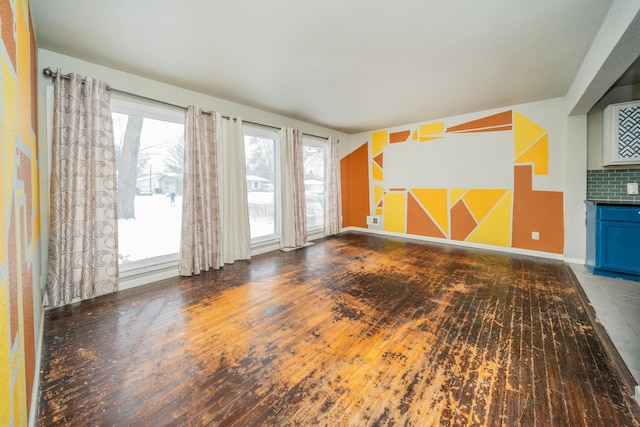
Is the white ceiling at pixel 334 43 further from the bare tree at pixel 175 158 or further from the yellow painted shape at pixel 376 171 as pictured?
the yellow painted shape at pixel 376 171

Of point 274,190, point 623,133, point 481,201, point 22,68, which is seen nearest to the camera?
point 22,68

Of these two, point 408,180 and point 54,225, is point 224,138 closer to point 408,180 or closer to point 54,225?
point 54,225

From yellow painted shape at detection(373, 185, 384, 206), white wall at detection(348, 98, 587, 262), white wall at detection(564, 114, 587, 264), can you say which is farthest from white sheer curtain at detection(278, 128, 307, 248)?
white wall at detection(564, 114, 587, 264)

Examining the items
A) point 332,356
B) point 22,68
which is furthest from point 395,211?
point 22,68

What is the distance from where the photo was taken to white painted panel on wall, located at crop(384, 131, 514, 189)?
4598mm

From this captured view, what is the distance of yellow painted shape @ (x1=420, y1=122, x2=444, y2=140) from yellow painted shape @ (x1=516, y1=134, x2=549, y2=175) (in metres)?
1.50

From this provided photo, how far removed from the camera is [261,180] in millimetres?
4723

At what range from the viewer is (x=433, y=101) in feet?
13.6

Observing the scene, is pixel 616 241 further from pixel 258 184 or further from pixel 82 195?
pixel 82 195

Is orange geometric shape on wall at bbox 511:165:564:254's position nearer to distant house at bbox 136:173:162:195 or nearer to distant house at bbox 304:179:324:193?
distant house at bbox 304:179:324:193

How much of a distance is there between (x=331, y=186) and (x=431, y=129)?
93.5 inches

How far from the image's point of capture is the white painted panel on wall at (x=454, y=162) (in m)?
4.60

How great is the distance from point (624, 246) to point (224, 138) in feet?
17.4

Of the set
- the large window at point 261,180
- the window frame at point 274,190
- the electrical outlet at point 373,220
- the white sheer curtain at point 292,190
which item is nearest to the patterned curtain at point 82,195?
the large window at point 261,180
